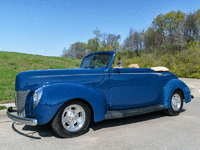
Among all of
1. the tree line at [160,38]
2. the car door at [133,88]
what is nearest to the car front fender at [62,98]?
the car door at [133,88]

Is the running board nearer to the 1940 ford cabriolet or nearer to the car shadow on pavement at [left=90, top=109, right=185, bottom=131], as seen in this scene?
the 1940 ford cabriolet

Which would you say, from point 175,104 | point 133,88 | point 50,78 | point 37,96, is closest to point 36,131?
point 37,96

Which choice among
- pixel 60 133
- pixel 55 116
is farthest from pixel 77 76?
pixel 60 133

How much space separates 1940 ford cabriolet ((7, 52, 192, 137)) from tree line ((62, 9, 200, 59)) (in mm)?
16611

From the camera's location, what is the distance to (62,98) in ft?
10.6

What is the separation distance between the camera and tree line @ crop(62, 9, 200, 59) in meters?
28.6

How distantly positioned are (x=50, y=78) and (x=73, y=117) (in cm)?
89

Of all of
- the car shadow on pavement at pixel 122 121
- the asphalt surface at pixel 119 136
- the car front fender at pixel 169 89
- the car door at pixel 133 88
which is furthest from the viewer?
the car front fender at pixel 169 89

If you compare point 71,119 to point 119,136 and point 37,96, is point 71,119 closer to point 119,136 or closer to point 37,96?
point 37,96

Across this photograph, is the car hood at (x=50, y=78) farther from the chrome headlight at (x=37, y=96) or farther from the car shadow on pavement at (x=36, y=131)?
the car shadow on pavement at (x=36, y=131)

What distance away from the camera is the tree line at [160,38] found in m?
28.6

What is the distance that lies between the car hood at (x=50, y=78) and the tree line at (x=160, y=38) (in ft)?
57.7

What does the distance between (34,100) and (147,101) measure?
9.41 ft

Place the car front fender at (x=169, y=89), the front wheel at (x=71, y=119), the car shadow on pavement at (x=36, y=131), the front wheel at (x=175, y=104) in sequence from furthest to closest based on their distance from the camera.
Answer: the front wheel at (x=175, y=104) → the car front fender at (x=169, y=89) → the car shadow on pavement at (x=36, y=131) → the front wheel at (x=71, y=119)
